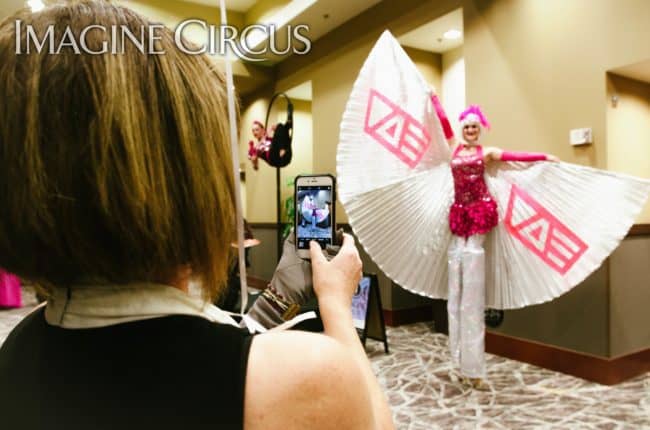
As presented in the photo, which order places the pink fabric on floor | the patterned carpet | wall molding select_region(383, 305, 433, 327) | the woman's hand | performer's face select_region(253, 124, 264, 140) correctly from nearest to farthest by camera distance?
1. the woman's hand
2. the patterned carpet
3. wall molding select_region(383, 305, 433, 327)
4. the pink fabric on floor
5. performer's face select_region(253, 124, 264, 140)

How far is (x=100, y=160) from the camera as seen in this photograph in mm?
372

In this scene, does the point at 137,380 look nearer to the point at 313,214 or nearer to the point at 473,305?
the point at 313,214

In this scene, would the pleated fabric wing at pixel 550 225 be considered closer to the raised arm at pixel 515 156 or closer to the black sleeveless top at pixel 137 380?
the raised arm at pixel 515 156

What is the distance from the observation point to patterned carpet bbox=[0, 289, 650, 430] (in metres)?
2.17

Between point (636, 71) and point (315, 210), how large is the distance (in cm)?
257

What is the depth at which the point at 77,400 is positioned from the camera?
369 mm

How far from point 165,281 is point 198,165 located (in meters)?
0.11

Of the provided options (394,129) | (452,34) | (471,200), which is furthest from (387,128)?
(452,34)

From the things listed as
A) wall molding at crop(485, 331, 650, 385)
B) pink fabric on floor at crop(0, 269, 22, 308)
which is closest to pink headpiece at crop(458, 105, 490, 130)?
wall molding at crop(485, 331, 650, 385)

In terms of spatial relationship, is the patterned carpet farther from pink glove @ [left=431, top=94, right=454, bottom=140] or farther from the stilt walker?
pink glove @ [left=431, top=94, right=454, bottom=140]

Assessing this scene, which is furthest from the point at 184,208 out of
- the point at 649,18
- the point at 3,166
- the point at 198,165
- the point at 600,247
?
the point at 649,18

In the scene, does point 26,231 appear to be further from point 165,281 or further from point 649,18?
point 649,18

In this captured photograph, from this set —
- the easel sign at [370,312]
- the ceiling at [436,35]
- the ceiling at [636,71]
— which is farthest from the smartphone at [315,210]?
the ceiling at [436,35]

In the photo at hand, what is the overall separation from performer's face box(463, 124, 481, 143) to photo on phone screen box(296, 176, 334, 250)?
1.82 metres
